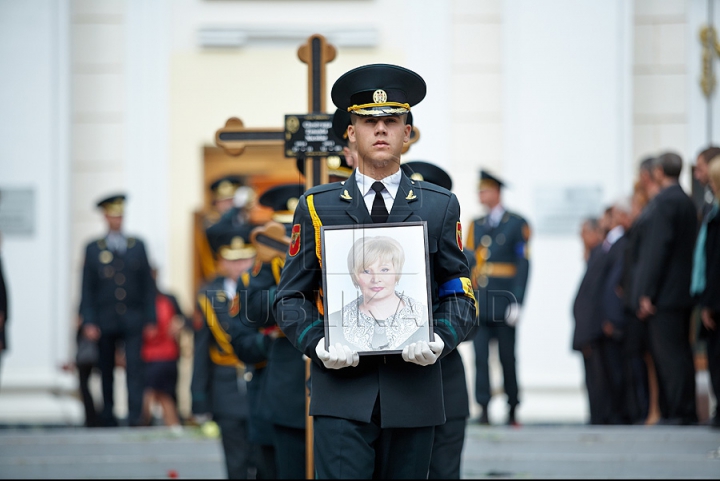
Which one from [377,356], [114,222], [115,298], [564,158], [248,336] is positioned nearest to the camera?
[377,356]

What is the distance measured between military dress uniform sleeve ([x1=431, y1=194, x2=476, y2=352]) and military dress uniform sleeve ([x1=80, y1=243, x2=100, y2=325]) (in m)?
6.85

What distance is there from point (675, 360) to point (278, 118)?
446 cm

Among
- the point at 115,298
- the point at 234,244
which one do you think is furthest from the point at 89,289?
the point at 234,244

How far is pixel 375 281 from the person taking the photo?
13.0 ft

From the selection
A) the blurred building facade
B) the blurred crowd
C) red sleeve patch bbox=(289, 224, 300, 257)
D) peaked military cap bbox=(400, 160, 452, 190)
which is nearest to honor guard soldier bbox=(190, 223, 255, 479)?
peaked military cap bbox=(400, 160, 452, 190)

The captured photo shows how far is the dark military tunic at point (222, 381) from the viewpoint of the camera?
6703 millimetres

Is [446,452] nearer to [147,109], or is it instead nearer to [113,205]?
[113,205]

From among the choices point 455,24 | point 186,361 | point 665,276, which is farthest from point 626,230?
point 186,361

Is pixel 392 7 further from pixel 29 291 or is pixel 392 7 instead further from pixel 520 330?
pixel 29 291

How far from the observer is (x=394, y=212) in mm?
4094

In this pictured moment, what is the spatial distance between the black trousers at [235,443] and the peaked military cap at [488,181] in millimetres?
3692

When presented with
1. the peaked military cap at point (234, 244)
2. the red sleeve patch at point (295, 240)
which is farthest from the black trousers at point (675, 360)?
the red sleeve patch at point (295, 240)

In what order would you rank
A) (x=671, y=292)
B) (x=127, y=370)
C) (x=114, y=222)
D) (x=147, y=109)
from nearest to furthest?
(x=671, y=292)
(x=127, y=370)
(x=114, y=222)
(x=147, y=109)

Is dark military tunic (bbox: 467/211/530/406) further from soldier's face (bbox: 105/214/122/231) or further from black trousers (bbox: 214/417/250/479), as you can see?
soldier's face (bbox: 105/214/122/231)
